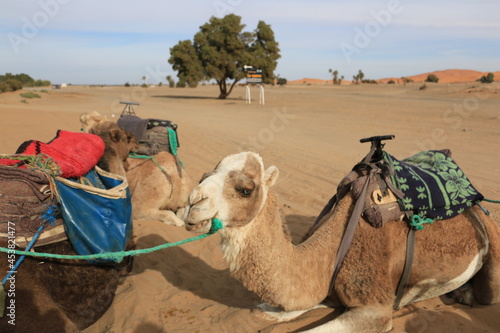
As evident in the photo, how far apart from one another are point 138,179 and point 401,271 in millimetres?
4423

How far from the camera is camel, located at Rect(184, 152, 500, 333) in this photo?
2.60 meters

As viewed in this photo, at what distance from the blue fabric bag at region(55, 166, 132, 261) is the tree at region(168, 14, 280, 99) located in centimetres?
3592

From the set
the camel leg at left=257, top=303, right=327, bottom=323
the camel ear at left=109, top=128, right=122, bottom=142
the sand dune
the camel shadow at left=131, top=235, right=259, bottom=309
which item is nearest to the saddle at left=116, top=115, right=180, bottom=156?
the camel ear at left=109, top=128, right=122, bottom=142

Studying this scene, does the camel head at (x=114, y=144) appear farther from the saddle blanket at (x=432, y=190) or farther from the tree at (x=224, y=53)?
the tree at (x=224, y=53)

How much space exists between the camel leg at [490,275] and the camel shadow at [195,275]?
2172mm

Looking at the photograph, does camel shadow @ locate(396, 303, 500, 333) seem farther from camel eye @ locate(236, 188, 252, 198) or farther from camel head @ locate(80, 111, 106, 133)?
camel head @ locate(80, 111, 106, 133)

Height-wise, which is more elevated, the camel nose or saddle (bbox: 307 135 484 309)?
the camel nose

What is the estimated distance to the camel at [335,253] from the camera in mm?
2604

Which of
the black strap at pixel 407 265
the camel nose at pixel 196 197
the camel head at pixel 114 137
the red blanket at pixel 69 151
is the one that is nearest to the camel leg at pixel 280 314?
the black strap at pixel 407 265

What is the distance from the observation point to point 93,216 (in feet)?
10.3

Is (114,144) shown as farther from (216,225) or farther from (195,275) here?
(216,225)

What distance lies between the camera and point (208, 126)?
1819cm

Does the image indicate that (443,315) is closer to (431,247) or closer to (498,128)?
(431,247)

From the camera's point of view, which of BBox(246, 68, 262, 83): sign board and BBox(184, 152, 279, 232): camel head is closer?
BBox(184, 152, 279, 232): camel head
